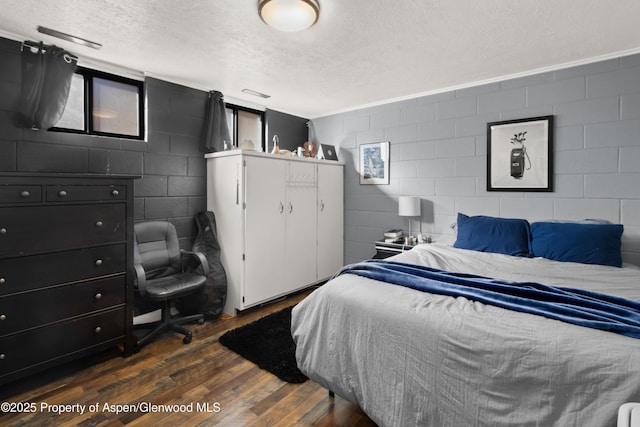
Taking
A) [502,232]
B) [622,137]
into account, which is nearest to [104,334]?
[502,232]

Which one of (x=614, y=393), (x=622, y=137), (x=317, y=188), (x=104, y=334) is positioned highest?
(x=622, y=137)

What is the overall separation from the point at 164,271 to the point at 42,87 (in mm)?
1780

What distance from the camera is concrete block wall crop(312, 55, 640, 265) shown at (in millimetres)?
2830

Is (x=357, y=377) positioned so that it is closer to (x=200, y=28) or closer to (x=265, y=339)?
(x=265, y=339)

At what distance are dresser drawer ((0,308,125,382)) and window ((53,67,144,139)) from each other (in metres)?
1.60

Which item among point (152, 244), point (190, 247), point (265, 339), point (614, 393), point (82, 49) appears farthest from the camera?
point (190, 247)

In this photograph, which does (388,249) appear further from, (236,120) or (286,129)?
(236,120)

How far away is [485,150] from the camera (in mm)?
3502

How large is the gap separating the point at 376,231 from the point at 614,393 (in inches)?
132

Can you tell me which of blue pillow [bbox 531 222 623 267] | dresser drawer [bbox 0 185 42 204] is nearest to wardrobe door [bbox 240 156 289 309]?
dresser drawer [bbox 0 185 42 204]

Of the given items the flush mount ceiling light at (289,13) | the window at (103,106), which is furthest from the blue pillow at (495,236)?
the window at (103,106)

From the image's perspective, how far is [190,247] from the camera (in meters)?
3.52

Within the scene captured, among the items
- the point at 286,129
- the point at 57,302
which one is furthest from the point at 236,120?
the point at 57,302

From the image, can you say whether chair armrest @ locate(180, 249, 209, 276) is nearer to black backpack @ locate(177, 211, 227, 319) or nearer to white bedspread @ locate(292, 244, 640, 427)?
black backpack @ locate(177, 211, 227, 319)
